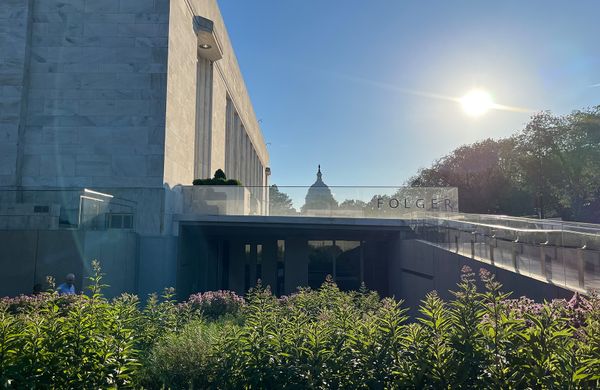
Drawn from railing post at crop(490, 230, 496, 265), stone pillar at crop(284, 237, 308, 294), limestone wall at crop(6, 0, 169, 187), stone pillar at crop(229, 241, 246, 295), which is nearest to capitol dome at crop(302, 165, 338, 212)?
stone pillar at crop(284, 237, 308, 294)

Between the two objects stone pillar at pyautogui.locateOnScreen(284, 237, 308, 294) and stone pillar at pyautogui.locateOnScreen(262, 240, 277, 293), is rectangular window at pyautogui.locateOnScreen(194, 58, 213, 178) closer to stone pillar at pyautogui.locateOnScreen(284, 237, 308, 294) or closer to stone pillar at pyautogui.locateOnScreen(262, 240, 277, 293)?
stone pillar at pyautogui.locateOnScreen(262, 240, 277, 293)

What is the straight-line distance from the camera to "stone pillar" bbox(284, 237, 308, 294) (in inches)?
820

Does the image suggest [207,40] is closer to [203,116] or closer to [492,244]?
[203,116]

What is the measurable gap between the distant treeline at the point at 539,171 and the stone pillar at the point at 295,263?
78.6ft

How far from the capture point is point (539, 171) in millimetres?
33594

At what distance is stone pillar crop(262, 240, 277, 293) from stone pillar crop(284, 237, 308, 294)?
815 mm

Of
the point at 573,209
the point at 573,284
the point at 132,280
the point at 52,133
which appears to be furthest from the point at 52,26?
the point at 573,209

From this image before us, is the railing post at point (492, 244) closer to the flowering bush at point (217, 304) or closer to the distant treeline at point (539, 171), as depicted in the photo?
the flowering bush at point (217, 304)

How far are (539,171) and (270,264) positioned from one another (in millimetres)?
25628

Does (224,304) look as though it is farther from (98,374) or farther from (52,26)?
(52,26)

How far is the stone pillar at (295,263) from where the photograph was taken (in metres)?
20.8

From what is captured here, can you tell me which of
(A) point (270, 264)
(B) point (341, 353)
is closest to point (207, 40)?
(A) point (270, 264)

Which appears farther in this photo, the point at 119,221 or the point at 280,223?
the point at 280,223

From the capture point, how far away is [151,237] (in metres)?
14.2
